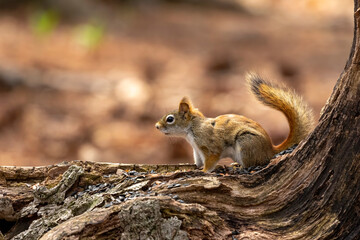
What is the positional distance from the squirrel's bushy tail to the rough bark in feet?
1.16

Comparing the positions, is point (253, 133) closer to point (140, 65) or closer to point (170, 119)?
point (170, 119)

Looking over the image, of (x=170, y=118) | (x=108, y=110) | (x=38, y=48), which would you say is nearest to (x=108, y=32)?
(x=38, y=48)

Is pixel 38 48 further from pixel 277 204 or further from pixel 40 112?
pixel 277 204

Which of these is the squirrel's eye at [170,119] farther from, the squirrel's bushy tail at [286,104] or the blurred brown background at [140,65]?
the blurred brown background at [140,65]

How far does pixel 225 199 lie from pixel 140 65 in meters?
6.16

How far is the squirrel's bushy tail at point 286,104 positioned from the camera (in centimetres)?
316

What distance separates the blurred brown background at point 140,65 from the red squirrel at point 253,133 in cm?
121

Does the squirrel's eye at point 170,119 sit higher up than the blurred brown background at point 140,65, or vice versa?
the blurred brown background at point 140,65

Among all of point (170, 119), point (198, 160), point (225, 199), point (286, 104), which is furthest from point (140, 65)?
point (225, 199)

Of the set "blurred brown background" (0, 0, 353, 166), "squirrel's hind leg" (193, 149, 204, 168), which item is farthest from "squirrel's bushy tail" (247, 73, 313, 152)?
"blurred brown background" (0, 0, 353, 166)

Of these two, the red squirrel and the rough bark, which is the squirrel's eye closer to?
the red squirrel

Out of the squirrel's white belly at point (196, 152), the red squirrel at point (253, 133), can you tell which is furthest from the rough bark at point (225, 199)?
the squirrel's white belly at point (196, 152)

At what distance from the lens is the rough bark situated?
97.2 inches

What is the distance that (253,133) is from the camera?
3.11 meters
